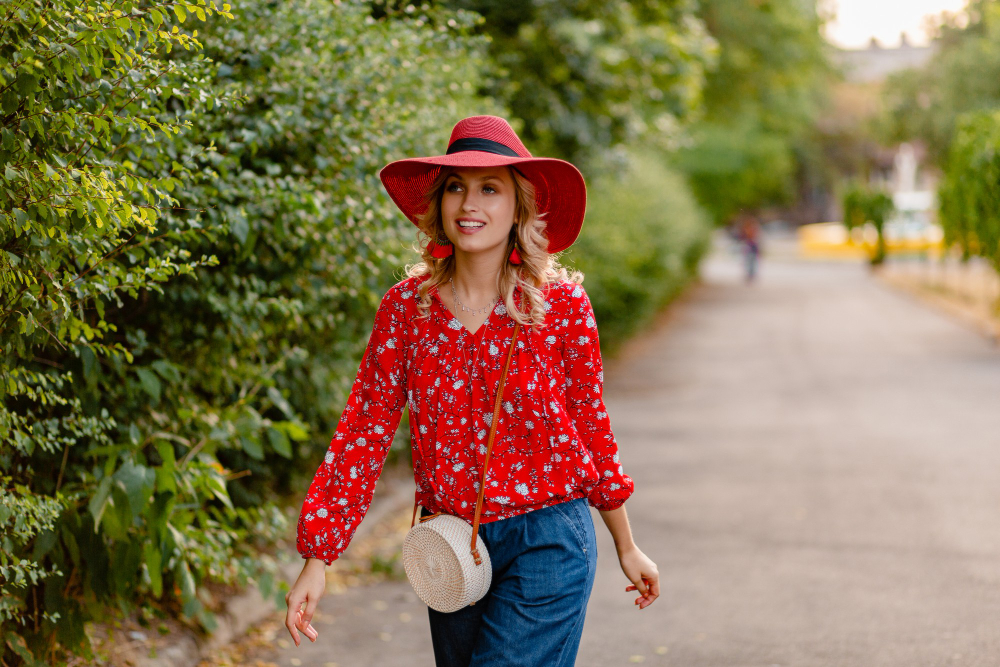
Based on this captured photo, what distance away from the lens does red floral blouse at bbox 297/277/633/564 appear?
2.56 m

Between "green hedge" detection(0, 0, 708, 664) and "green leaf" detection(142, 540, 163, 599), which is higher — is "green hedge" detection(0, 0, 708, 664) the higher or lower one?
the higher one

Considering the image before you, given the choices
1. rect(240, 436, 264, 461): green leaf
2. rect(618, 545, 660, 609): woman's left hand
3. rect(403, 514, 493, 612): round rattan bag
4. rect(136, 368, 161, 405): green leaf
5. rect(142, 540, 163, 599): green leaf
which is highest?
rect(136, 368, 161, 405): green leaf

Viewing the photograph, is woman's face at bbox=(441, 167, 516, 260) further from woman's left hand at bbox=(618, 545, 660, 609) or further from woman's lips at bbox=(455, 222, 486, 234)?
woman's left hand at bbox=(618, 545, 660, 609)

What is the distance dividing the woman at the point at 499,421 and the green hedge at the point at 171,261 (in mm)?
802

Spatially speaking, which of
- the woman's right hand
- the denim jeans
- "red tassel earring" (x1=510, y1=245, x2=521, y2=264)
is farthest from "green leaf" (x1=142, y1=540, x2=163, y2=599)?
"red tassel earring" (x1=510, y1=245, x2=521, y2=264)

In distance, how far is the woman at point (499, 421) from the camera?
254cm

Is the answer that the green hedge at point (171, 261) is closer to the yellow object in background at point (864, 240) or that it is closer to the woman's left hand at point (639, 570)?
the woman's left hand at point (639, 570)

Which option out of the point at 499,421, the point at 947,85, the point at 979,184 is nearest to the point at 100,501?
the point at 499,421

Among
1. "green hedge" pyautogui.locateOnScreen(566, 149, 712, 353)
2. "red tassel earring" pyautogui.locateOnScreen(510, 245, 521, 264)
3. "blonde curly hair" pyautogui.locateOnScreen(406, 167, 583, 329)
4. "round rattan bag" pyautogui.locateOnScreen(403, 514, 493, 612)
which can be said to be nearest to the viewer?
"round rattan bag" pyautogui.locateOnScreen(403, 514, 493, 612)

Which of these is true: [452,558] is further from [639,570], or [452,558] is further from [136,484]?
[136,484]

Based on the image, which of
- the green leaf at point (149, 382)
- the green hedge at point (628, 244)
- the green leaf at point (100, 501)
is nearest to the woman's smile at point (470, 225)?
the green leaf at point (149, 382)

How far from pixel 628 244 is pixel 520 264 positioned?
13021mm

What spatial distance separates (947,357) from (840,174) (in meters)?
58.3

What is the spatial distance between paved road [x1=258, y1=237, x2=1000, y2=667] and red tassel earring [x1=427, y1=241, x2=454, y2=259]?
2559 millimetres
